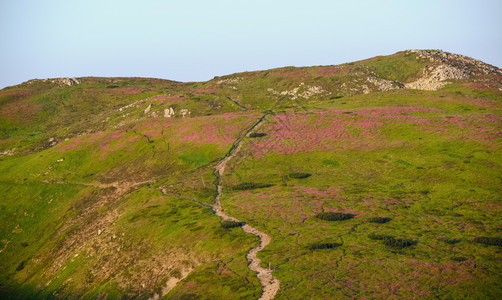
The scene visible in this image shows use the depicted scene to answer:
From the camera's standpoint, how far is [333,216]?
46.1 m

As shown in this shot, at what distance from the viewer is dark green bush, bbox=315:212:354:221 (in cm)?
4581

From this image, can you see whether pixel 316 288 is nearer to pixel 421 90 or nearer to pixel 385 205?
pixel 385 205

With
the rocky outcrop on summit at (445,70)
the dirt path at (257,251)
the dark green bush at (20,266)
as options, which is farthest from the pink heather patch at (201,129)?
the rocky outcrop on summit at (445,70)

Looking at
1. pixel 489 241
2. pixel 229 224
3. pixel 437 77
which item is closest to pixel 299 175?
pixel 229 224

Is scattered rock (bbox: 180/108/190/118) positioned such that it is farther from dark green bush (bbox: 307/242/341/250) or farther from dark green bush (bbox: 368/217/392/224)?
dark green bush (bbox: 307/242/341/250)

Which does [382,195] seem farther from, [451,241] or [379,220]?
[451,241]

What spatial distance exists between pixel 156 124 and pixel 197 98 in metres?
28.8

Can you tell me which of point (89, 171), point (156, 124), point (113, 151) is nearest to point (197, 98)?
point (156, 124)

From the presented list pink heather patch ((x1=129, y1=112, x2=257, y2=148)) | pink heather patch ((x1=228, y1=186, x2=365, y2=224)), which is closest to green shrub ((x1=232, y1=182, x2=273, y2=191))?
pink heather patch ((x1=228, y1=186, x2=365, y2=224))

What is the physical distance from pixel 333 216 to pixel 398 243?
34.4 feet

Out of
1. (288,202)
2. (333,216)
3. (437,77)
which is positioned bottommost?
(333,216)

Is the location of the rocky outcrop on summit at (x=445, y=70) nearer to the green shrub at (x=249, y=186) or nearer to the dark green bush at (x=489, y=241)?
the green shrub at (x=249, y=186)

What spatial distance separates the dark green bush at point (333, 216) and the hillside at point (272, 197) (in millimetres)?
391

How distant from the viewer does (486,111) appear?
88062 millimetres
